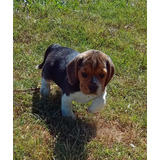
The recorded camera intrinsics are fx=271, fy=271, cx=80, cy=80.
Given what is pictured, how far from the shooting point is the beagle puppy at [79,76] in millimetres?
3395

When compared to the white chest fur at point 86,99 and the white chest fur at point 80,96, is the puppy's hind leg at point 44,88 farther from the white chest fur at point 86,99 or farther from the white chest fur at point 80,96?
the white chest fur at point 80,96

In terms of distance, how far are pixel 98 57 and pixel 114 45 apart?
2773 millimetres

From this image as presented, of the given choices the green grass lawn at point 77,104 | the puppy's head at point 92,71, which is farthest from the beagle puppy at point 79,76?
the green grass lawn at point 77,104

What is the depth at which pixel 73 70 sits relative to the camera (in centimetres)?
363

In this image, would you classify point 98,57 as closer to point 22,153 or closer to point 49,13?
point 22,153

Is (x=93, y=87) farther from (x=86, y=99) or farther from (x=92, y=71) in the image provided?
(x=86, y=99)

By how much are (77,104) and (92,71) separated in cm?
111

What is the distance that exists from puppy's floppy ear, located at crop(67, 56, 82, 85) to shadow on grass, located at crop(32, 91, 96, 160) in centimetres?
65

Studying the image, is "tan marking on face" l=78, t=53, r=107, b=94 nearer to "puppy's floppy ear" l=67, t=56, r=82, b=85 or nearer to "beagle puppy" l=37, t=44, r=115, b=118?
"beagle puppy" l=37, t=44, r=115, b=118

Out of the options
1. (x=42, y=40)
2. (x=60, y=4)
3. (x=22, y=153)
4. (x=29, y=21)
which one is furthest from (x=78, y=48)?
(x=22, y=153)

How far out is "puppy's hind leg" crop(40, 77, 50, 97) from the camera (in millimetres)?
4383

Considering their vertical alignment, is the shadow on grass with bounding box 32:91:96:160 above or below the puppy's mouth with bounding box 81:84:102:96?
below

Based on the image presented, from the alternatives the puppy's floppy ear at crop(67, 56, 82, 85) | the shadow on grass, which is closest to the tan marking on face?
the puppy's floppy ear at crop(67, 56, 82, 85)

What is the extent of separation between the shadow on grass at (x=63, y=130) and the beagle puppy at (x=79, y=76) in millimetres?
143
